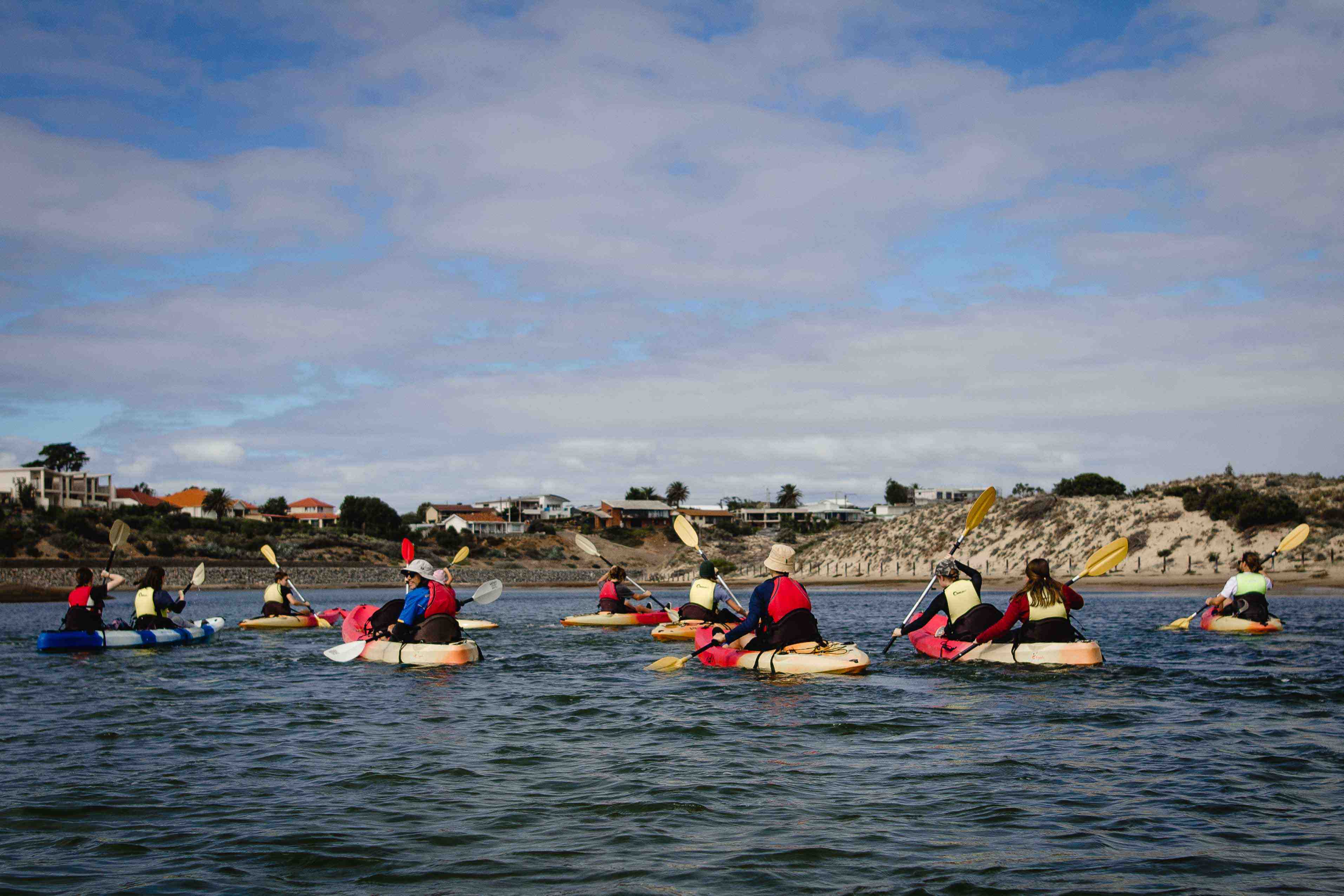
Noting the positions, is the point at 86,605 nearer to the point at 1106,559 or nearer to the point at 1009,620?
the point at 1009,620

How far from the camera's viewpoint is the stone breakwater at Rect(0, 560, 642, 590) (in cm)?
5697

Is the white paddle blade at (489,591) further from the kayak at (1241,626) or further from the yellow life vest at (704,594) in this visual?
the kayak at (1241,626)

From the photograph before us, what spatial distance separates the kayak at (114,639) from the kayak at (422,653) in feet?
19.2

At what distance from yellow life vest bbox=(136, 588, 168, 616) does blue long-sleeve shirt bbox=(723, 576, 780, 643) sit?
12.7 metres

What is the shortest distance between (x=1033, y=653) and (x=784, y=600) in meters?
3.55

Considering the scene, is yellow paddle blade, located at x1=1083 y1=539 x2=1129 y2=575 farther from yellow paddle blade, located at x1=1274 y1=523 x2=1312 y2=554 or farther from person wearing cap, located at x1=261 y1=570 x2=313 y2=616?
person wearing cap, located at x1=261 y1=570 x2=313 y2=616

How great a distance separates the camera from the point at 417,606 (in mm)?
16594

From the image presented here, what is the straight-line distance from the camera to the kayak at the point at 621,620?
88.3 ft

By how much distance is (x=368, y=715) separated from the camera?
12.0m

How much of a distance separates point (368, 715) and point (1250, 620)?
664 inches

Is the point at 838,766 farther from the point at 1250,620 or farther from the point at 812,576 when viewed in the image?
the point at 812,576

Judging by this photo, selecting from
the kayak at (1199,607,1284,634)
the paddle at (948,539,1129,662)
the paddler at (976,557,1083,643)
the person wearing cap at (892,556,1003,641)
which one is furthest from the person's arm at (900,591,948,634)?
the kayak at (1199,607,1284,634)

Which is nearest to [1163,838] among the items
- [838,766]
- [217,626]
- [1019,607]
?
[838,766]

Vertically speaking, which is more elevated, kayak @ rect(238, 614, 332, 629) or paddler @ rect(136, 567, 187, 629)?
paddler @ rect(136, 567, 187, 629)
